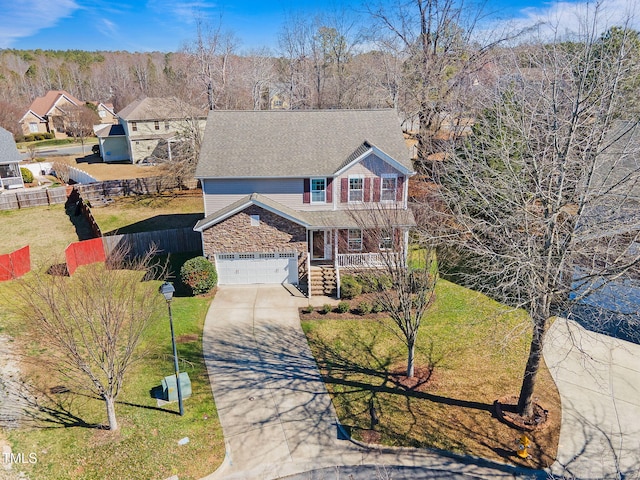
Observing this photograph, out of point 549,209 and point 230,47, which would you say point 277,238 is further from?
point 230,47

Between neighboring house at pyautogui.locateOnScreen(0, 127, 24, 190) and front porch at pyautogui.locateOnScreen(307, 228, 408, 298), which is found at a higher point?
neighboring house at pyautogui.locateOnScreen(0, 127, 24, 190)

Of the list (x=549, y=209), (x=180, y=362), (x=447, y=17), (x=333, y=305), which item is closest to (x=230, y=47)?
(x=447, y=17)

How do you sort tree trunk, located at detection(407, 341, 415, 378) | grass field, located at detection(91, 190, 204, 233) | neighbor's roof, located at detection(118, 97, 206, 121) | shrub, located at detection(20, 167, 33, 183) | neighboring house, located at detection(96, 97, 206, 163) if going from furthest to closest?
neighboring house, located at detection(96, 97, 206, 163) → neighbor's roof, located at detection(118, 97, 206, 121) → shrub, located at detection(20, 167, 33, 183) → grass field, located at detection(91, 190, 204, 233) → tree trunk, located at detection(407, 341, 415, 378)

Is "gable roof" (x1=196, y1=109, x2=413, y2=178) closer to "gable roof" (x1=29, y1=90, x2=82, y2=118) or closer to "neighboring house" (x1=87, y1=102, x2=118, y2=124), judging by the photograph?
"neighboring house" (x1=87, y1=102, x2=118, y2=124)

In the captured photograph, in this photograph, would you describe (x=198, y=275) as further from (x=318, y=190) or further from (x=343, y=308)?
(x=318, y=190)

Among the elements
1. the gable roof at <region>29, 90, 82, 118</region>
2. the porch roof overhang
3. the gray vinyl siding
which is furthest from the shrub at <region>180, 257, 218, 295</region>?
the gable roof at <region>29, 90, 82, 118</region>
